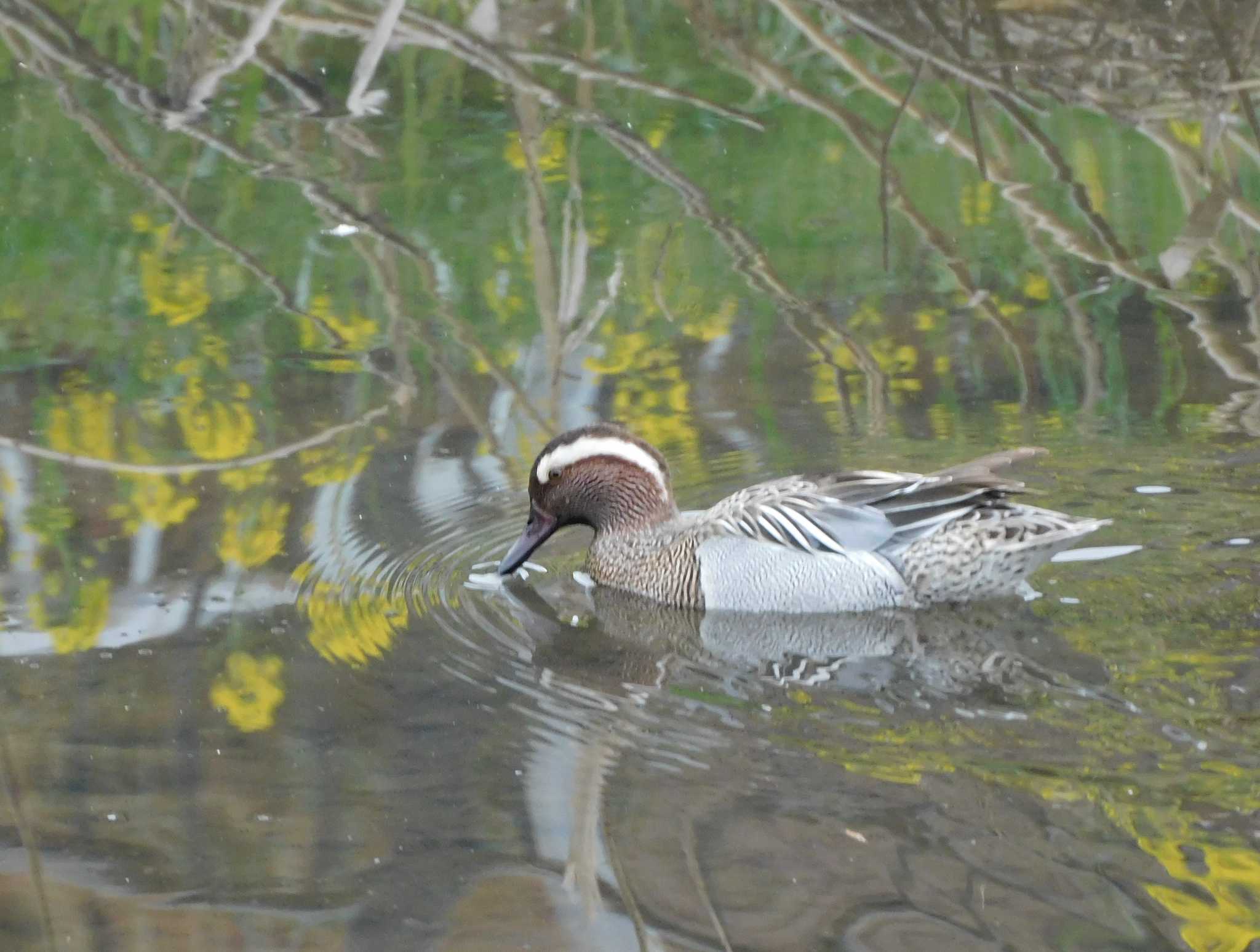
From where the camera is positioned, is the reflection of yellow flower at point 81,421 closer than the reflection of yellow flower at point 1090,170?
Yes

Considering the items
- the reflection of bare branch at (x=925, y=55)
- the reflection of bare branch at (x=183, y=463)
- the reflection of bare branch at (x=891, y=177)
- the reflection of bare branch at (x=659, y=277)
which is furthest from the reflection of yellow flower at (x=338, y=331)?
the reflection of bare branch at (x=925, y=55)

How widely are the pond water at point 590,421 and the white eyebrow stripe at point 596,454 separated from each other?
1.20 feet

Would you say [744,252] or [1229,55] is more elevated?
[1229,55]

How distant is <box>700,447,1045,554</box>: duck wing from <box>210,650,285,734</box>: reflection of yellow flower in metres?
1.67

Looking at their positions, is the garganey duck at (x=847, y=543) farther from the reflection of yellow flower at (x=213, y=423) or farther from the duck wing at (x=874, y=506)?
the reflection of yellow flower at (x=213, y=423)

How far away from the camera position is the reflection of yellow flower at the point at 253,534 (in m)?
6.08

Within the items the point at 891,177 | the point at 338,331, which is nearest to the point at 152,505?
the point at 338,331

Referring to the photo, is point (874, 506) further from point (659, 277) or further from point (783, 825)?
point (659, 277)

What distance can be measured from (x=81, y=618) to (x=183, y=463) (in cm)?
134

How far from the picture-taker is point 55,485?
6.59 metres

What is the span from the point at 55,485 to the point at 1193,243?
537 centimetres

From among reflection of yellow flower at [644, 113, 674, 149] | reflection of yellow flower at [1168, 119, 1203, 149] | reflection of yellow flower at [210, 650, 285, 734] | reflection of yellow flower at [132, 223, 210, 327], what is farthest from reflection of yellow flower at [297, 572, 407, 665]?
reflection of yellow flower at [1168, 119, 1203, 149]

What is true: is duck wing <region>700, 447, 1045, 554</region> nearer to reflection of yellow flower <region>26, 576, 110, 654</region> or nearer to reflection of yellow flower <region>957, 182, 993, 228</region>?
reflection of yellow flower <region>26, 576, 110, 654</region>

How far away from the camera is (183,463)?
6.89 m
